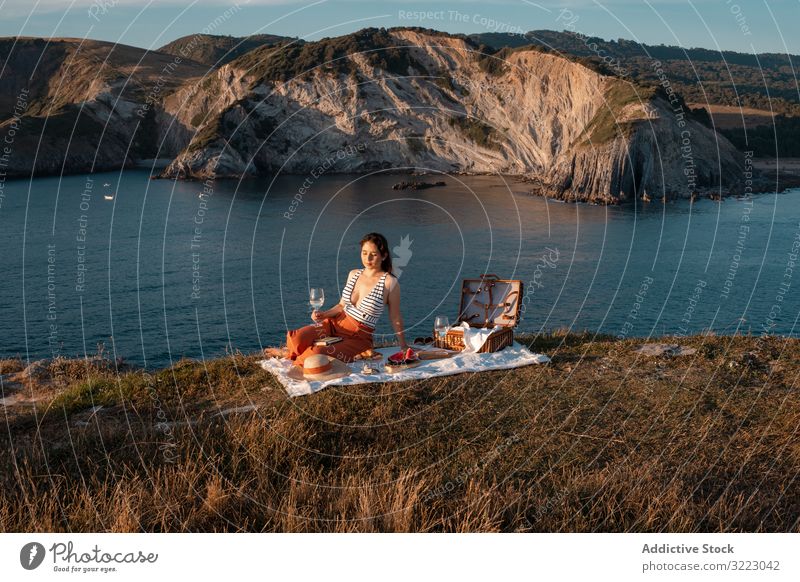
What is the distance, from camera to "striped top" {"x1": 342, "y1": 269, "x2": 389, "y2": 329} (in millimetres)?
12070

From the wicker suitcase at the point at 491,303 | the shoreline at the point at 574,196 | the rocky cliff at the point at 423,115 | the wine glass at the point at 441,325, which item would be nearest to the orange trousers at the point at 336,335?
the wine glass at the point at 441,325

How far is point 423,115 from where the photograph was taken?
115062 millimetres

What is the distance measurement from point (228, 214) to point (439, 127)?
146ft

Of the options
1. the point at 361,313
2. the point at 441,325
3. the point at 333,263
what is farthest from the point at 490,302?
the point at 333,263

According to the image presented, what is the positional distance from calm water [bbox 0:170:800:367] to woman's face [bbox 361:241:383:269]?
56.9ft

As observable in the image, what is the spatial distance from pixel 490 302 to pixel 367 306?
3.10 meters

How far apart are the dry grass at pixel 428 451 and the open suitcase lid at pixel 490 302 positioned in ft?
5.65

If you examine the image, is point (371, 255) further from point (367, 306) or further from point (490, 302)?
point (490, 302)

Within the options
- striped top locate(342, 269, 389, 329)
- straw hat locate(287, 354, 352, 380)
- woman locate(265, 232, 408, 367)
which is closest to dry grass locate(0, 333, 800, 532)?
straw hat locate(287, 354, 352, 380)

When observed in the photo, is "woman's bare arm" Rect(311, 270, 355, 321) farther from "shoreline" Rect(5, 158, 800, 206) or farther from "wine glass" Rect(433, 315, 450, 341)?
"shoreline" Rect(5, 158, 800, 206)

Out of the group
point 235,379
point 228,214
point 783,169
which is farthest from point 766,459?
point 783,169

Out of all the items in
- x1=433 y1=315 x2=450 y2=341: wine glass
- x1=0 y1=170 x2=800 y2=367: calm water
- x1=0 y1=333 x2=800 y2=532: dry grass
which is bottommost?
x1=0 y1=170 x2=800 y2=367: calm water

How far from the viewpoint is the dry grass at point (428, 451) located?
706cm

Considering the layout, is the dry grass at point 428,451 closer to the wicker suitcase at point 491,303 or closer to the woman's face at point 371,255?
the wicker suitcase at point 491,303
